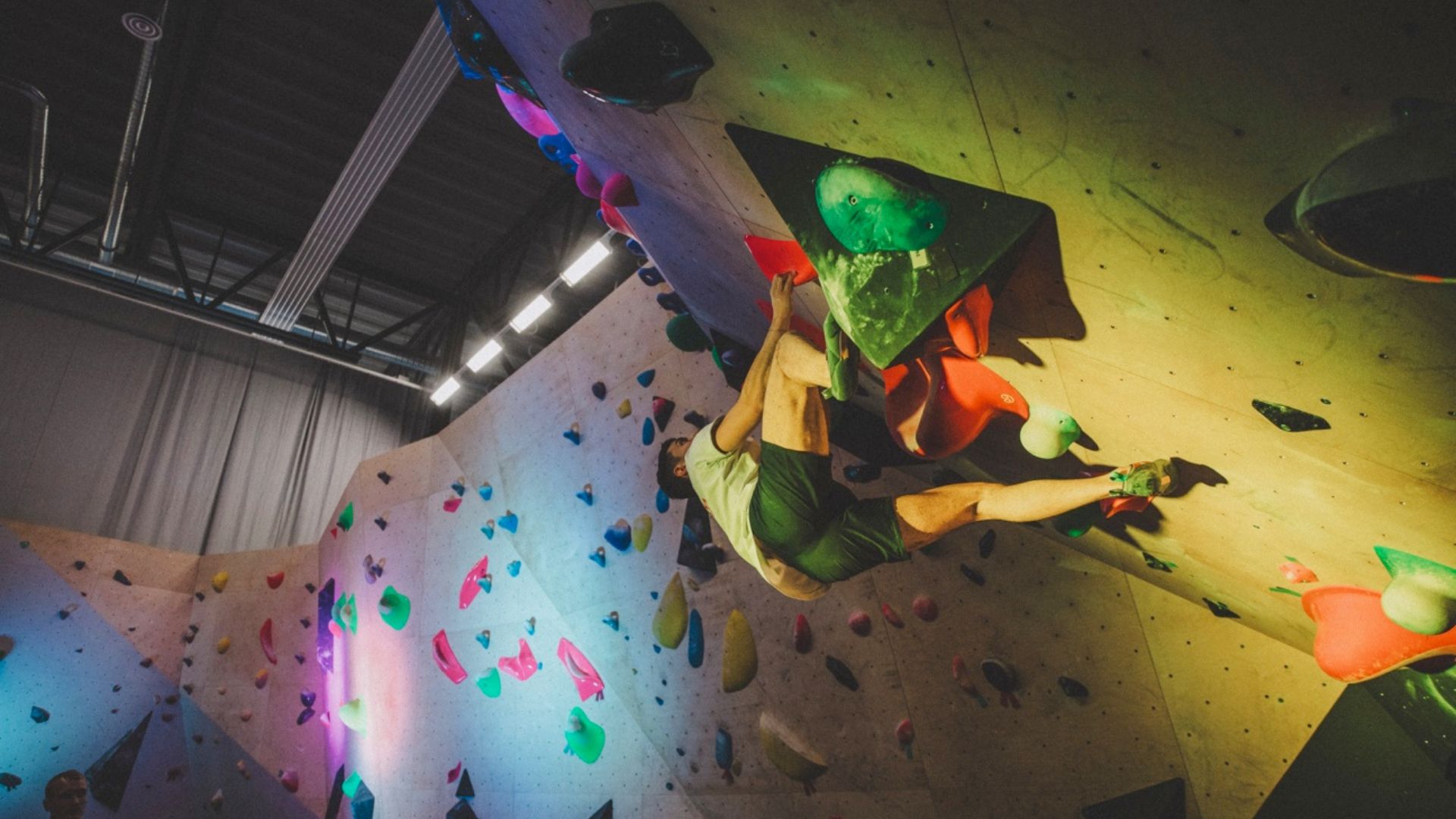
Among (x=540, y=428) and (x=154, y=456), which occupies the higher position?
(x=540, y=428)

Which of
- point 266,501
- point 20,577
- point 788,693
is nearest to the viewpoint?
point 788,693

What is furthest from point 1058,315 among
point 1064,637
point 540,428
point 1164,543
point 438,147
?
point 438,147

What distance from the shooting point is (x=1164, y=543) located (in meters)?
1.97

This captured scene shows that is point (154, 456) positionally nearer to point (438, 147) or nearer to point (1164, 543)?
point (438, 147)

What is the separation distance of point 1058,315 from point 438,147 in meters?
5.11

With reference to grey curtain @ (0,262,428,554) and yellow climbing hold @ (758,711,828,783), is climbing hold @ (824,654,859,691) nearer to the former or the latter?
yellow climbing hold @ (758,711,828,783)

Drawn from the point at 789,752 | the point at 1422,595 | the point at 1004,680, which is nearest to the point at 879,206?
the point at 1422,595

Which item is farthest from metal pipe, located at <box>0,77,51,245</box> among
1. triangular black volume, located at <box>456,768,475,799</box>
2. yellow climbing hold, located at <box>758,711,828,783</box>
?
yellow climbing hold, located at <box>758,711,828,783</box>

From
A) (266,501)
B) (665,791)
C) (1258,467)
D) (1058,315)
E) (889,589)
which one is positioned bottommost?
(266,501)

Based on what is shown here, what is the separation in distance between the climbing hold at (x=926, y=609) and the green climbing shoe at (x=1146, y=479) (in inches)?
48.5

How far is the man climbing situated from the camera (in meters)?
1.79

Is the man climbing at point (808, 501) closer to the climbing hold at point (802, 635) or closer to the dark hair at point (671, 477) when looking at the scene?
the dark hair at point (671, 477)

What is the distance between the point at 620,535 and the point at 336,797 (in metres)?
3.54

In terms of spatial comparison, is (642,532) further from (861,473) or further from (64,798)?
(64,798)
